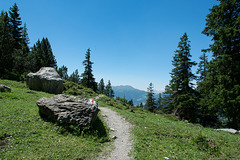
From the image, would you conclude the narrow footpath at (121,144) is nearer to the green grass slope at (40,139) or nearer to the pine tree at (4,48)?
the green grass slope at (40,139)

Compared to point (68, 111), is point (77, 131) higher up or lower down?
lower down

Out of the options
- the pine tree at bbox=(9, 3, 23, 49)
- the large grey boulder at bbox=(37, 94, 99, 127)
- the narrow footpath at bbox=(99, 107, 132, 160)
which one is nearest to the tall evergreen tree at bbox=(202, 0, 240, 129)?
the narrow footpath at bbox=(99, 107, 132, 160)

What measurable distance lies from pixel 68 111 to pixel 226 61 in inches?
735

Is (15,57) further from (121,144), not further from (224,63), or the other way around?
(224,63)

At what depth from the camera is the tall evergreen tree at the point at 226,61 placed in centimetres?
1235

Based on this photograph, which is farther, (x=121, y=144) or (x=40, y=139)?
(x=121, y=144)

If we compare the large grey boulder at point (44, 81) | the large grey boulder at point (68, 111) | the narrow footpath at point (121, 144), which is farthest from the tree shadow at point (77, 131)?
the large grey boulder at point (44, 81)

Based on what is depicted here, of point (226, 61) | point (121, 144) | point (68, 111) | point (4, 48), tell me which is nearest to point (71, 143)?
point (68, 111)

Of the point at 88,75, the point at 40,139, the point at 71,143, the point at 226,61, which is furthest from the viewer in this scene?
the point at 88,75

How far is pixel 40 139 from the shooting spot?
17.9 ft

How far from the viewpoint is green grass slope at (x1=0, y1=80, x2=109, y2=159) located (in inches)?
178

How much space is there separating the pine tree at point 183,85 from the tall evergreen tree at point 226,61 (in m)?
5.06

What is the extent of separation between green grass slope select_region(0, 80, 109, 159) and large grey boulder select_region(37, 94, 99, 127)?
43 cm

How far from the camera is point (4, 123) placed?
5.83 m
